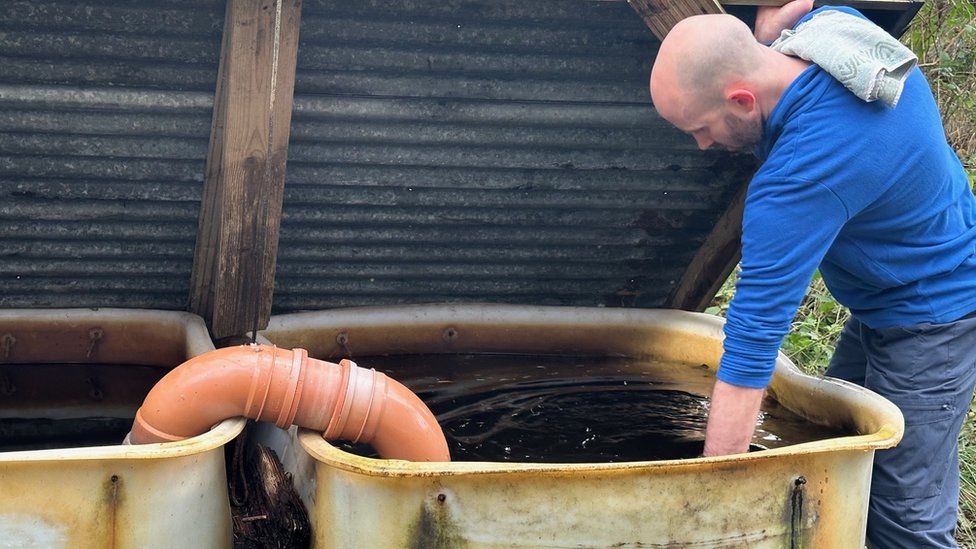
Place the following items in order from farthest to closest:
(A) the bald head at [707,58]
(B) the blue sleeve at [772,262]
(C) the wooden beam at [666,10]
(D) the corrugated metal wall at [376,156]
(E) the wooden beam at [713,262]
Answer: (E) the wooden beam at [713,262]
(D) the corrugated metal wall at [376,156]
(C) the wooden beam at [666,10]
(A) the bald head at [707,58]
(B) the blue sleeve at [772,262]

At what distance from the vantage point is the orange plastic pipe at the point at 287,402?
107 inches

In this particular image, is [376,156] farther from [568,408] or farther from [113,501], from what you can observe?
[113,501]

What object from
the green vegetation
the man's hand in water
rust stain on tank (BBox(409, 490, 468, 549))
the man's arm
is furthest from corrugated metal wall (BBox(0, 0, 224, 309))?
the green vegetation

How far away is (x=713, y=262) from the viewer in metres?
4.38

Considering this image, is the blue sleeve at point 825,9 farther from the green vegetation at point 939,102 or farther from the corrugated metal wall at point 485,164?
the green vegetation at point 939,102

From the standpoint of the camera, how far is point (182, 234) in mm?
3811

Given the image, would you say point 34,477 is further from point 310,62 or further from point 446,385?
point 446,385

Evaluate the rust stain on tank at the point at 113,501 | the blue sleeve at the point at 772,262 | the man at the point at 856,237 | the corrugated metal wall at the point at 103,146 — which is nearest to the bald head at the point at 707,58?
the man at the point at 856,237

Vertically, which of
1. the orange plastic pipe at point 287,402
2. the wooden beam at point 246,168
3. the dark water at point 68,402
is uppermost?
the wooden beam at point 246,168

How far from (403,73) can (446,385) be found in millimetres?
1260

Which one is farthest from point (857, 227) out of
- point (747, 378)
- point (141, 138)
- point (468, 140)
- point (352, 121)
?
point (141, 138)

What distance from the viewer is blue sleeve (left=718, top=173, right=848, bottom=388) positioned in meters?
2.50

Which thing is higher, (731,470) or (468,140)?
(468,140)

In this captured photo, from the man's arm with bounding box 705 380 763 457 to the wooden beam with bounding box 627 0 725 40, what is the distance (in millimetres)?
1106
